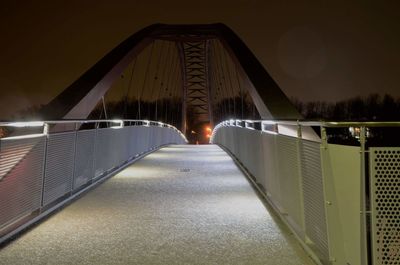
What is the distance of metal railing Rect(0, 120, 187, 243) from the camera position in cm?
516

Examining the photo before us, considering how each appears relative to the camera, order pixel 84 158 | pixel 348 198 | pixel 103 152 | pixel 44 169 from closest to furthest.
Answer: pixel 348 198 < pixel 44 169 < pixel 84 158 < pixel 103 152

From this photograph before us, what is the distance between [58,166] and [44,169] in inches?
26.3

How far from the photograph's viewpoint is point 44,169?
6359 millimetres

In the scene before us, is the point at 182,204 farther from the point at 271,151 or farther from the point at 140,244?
the point at 140,244

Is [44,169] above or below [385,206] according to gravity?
above

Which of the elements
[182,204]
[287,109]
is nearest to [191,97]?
[287,109]

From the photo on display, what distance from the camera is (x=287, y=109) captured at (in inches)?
667

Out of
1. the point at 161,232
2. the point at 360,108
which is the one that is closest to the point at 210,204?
the point at 161,232

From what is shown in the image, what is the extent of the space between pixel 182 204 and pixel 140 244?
244cm

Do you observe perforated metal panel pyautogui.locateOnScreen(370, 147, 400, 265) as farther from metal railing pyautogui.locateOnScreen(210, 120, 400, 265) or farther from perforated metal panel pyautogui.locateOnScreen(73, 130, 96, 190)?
perforated metal panel pyautogui.locateOnScreen(73, 130, 96, 190)

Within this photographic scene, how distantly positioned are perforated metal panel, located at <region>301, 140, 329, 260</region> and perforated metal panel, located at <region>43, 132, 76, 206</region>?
336 centimetres

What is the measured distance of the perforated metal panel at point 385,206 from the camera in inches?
129

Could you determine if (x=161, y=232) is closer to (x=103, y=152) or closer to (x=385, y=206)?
(x=385, y=206)

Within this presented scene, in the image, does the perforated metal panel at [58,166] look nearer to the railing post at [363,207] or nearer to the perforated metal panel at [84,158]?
the perforated metal panel at [84,158]
